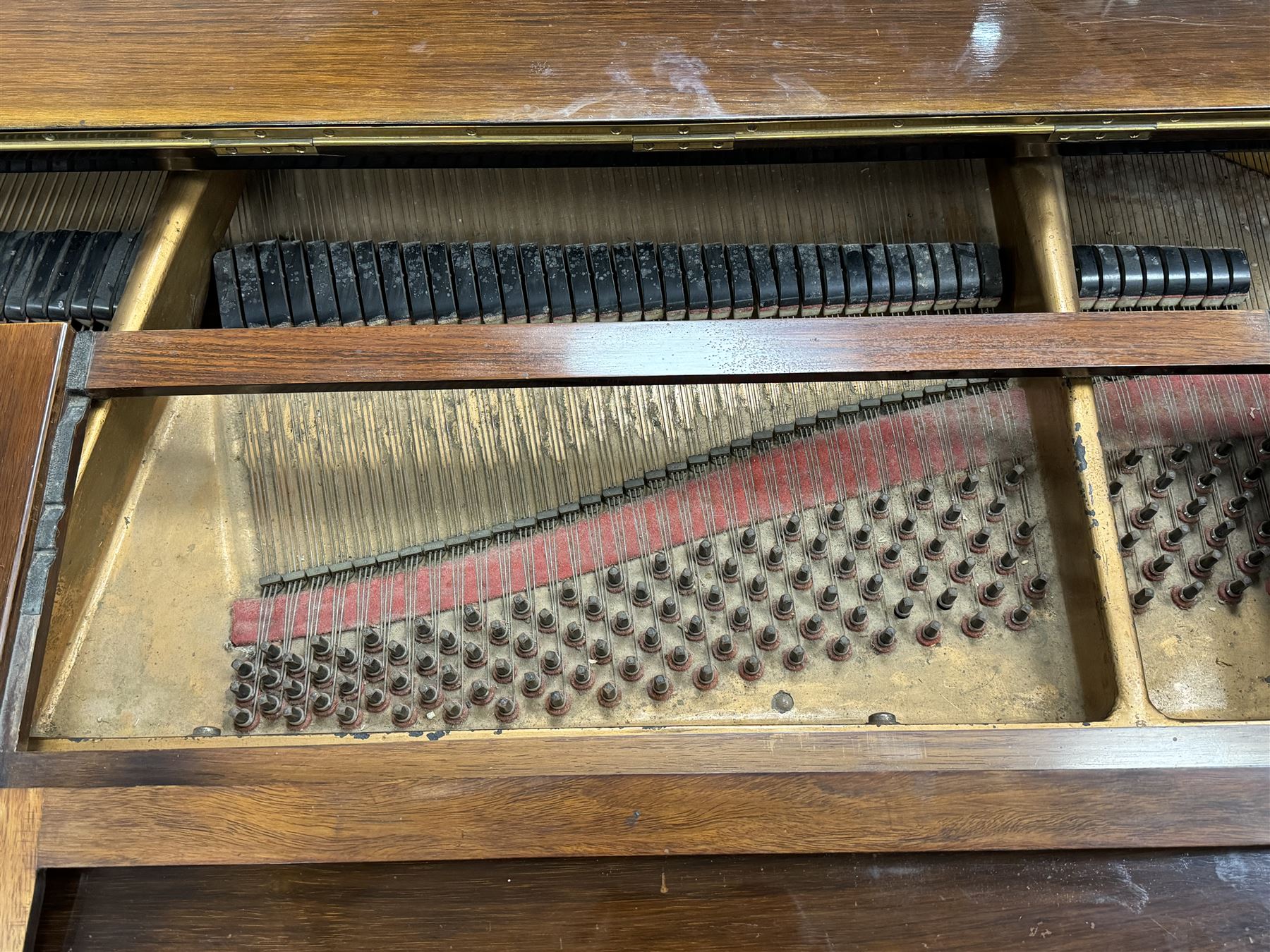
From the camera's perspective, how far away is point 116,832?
4.87ft

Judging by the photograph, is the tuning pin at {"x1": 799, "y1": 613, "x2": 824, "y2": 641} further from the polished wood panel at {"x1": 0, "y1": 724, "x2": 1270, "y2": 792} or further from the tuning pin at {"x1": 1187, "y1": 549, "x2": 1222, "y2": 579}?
the tuning pin at {"x1": 1187, "y1": 549, "x2": 1222, "y2": 579}

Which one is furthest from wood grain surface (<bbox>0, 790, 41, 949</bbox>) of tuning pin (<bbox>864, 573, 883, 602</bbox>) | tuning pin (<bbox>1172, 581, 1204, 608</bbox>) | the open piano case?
tuning pin (<bbox>1172, 581, 1204, 608</bbox>)

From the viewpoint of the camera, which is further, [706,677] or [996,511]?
[996,511]

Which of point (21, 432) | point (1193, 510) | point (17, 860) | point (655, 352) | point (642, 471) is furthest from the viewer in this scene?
point (642, 471)

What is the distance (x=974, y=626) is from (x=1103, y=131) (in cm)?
102

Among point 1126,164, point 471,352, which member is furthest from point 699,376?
point 1126,164

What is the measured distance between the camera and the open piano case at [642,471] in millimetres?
1534

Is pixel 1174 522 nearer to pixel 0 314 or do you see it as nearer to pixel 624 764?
pixel 624 764

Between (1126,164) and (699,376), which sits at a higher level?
(1126,164)

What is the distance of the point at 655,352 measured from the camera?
1815mm

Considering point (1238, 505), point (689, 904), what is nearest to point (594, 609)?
point (689, 904)

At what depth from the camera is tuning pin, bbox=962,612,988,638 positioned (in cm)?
203

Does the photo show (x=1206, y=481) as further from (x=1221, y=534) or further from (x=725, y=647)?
(x=725, y=647)

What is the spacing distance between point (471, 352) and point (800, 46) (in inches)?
Answer: 35.7
